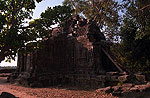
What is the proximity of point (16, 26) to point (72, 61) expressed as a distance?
9920 millimetres

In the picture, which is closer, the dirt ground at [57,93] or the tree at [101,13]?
the dirt ground at [57,93]

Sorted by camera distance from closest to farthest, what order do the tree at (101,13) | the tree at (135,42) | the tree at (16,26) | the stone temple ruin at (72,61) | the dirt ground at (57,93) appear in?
the tree at (16,26) < the dirt ground at (57,93) < the tree at (135,42) < the stone temple ruin at (72,61) < the tree at (101,13)

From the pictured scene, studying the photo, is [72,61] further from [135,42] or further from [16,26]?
[16,26]

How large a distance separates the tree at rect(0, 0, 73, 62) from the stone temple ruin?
6365 mm

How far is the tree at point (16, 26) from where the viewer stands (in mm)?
7217

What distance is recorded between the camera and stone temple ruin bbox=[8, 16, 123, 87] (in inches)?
572

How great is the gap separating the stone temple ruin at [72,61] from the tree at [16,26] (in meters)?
6.37

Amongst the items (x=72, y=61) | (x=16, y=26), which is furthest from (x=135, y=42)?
(x=16, y=26)

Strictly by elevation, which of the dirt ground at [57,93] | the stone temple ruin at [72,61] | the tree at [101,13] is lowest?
the dirt ground at [57,93]

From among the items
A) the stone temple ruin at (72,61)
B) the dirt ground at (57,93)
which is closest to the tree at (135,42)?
the stone temple ruin at (72,61)

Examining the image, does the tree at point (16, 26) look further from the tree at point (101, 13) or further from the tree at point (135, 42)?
the tree at point (101, 13)

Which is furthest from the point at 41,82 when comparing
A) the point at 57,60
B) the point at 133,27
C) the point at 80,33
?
the point at 133,27

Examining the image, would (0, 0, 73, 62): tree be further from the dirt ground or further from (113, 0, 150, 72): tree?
(113, 0, 150, 72): tree

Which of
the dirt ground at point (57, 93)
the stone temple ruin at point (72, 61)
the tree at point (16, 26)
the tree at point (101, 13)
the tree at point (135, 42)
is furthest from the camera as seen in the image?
the tree at point (101, 13)
